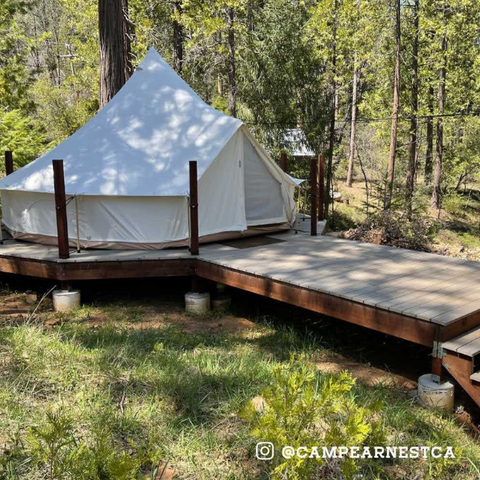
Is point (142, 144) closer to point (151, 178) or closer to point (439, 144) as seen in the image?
point (151, 178)

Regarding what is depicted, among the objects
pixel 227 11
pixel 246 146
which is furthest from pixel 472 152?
pixel 246 146

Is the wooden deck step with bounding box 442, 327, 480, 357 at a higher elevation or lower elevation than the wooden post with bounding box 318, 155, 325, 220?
lower

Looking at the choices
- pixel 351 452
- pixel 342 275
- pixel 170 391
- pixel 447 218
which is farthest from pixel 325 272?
pixel 447 218

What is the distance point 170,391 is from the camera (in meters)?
3.37

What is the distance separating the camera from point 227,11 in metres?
14.9

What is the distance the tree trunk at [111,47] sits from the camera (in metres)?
8.48

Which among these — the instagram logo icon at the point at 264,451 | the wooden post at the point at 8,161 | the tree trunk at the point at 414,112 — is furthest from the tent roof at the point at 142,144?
→ the tree trunk at the point at 414,112

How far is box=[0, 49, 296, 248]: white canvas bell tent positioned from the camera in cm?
665

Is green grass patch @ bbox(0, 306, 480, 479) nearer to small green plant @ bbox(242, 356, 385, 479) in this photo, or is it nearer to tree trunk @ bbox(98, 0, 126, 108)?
small green plant @ bbox(242, 356, 385, 479)

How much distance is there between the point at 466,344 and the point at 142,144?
210 inches

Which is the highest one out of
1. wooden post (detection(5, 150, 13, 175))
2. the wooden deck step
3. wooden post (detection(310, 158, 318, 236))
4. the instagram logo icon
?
wooden post (detection(5, 150, 13, 175))

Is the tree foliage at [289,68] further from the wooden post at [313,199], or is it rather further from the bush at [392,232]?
the wooden post at [313,199]

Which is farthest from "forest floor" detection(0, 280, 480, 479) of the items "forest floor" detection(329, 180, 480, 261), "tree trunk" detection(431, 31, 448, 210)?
"tree trunk" detection(431, 31, 448, 210)

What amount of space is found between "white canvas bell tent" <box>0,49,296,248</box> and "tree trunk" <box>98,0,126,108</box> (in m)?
0.51
